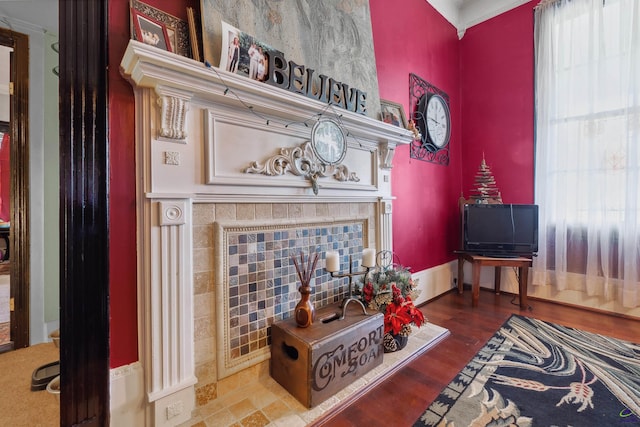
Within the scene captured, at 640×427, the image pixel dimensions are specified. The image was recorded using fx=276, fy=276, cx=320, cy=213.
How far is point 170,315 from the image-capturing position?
4.20 ft

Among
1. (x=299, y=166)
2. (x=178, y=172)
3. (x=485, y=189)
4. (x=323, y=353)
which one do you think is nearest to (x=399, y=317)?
(x=323, y=353)

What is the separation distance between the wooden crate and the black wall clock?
1882 millimetres

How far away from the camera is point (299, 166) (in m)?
1.74

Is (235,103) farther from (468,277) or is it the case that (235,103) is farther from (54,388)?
(468,277)

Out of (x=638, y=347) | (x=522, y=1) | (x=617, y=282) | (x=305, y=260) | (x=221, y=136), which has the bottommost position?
(x=638, y=347)

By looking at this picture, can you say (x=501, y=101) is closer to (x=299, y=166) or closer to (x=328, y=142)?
(x=328, y=142)

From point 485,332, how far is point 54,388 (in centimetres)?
278

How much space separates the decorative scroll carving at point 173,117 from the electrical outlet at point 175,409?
1239mm

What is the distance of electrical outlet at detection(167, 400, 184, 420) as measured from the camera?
4.17ft

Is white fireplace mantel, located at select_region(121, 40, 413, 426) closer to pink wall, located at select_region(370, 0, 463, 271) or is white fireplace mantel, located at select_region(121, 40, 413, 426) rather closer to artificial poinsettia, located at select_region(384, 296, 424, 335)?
artificial poinsettia, located at select_region(384, 296, 424, 335)

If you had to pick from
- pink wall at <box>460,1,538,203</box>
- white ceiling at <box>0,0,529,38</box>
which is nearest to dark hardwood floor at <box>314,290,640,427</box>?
pink wall at <box>460,1,538,203</box>

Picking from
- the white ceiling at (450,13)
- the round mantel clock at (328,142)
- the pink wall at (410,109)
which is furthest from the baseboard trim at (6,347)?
the pink wall at (410,109)

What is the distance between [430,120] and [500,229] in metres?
1.36

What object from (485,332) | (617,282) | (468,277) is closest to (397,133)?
(485,332)
